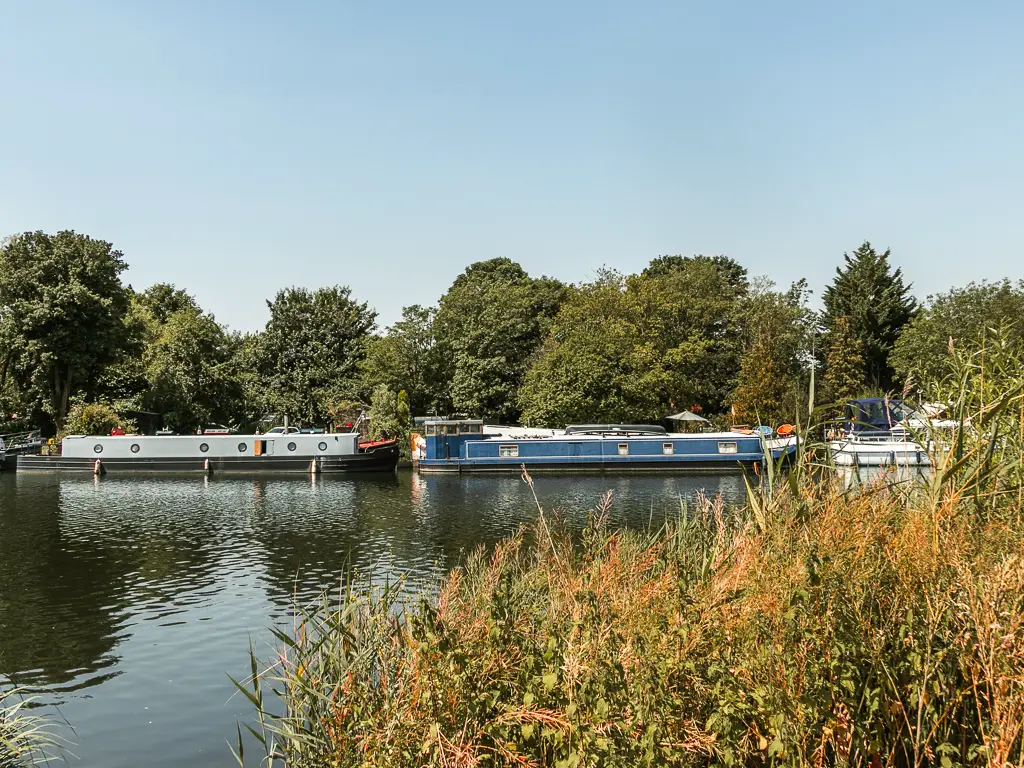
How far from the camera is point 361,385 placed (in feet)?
183

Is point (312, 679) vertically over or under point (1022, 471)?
under

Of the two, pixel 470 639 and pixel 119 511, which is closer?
pixel 470 639

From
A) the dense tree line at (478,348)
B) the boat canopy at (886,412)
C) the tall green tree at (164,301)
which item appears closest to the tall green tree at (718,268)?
the dense tree line at (478,348)

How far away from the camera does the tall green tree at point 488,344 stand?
5447 centimetres

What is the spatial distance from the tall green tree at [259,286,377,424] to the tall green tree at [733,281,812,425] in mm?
25008

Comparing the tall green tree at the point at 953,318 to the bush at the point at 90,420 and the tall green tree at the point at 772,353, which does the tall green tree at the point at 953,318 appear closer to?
the tall green tree at the point at 772,353

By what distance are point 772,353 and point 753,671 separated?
164ft

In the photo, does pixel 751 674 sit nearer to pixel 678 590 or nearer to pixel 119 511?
pixel 678 590

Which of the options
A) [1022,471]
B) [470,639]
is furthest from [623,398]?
[470,639]

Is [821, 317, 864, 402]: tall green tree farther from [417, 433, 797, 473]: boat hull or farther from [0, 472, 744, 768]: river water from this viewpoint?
[0, 472, 744, 768]: river water

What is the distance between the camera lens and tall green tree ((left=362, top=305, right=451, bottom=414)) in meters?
55.0

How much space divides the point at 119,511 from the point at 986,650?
2945cm

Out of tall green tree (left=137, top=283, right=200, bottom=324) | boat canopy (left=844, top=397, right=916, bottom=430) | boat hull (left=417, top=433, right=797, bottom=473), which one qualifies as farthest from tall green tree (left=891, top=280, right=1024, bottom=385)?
tall green tree (left=137, top=283, right=200, bottom=324)

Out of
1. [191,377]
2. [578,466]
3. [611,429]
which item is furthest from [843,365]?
[191,377]
